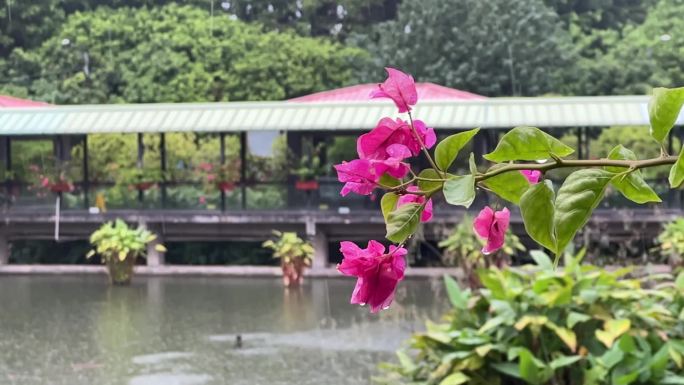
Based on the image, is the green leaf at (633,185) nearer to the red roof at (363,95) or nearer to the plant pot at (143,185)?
the plant pot at (143,185)

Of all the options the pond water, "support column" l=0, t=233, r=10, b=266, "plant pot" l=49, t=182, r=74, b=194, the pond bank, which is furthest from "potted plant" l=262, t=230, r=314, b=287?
"support column" l=0, t=233, r=10, b=266

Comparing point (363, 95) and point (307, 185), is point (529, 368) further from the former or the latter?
point (363, 95)

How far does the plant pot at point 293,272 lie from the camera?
11.0 m

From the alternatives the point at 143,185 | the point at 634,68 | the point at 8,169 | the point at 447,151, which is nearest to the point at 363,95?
the point at 143,185

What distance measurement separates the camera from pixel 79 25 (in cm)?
2111

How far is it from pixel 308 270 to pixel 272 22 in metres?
11.8

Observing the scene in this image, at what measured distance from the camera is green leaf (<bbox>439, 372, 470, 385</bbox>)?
392 cm

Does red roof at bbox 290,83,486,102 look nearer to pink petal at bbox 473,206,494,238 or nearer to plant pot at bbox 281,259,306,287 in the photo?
plant pot at bbox 281,259,306,287

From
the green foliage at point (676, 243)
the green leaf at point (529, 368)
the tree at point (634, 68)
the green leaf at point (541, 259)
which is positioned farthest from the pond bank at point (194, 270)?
the tree at point (634, 68)

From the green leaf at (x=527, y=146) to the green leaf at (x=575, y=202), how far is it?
0.12ft

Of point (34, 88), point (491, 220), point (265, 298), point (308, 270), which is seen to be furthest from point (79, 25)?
point (491, 220)

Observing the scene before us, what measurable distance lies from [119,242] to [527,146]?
1093cm

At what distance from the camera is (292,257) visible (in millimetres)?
11000

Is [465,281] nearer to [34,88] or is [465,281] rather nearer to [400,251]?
[400,251]
